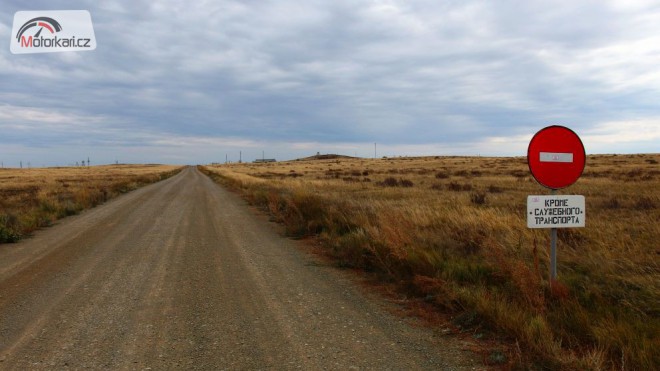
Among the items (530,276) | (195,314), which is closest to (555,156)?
(530,276)

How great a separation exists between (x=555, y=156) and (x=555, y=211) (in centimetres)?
66

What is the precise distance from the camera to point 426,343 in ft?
14.0

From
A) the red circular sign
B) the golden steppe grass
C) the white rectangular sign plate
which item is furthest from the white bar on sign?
the golden steppe grass

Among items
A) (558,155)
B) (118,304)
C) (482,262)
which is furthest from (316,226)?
(558,155)

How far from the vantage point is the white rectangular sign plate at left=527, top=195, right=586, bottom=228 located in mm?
5070

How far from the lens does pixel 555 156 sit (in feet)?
16.8

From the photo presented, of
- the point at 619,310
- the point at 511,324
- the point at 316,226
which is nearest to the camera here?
the point at 511,324

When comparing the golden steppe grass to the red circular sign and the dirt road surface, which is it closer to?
the dirt road surface

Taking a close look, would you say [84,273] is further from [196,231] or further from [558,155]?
[558,155]

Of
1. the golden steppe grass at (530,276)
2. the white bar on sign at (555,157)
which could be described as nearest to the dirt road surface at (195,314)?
the golden steppe grass at (530,276)

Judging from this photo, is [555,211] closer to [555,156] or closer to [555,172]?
[555,172]

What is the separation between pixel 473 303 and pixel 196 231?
8.63m

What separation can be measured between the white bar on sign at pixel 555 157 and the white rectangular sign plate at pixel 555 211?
432mm

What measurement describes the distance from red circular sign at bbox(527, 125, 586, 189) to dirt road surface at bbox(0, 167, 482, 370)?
7.53 ft
